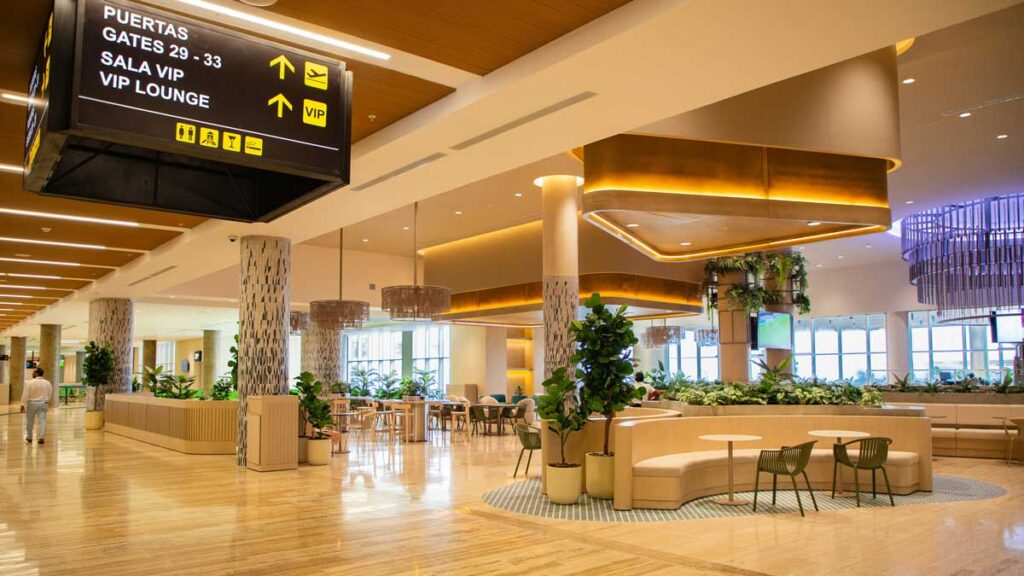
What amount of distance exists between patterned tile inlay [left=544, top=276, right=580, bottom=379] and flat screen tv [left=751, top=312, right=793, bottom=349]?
551 centimetres

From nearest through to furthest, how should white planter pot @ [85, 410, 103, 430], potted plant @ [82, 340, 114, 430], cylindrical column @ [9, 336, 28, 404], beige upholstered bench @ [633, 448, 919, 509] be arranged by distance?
beige upholstered bench @ [633, 448, 919, 509] < potted plant @ [82, 340, 114, 430] < white planter pot @ [85, 410, 103, 430] < cylindrical column @ [9, 336, 28, 404]

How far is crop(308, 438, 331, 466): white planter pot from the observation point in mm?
11023

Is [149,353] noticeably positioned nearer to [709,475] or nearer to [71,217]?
[71,217]

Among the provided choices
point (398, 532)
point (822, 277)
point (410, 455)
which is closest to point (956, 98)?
point (398, 532)

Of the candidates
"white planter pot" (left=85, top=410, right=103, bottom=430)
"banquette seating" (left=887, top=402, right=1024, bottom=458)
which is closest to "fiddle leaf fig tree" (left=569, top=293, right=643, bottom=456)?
"banquette seating" (left=887, top=402, right=1024, bottom=458)

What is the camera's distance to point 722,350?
47.6 feet

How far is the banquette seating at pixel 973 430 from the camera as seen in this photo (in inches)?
462

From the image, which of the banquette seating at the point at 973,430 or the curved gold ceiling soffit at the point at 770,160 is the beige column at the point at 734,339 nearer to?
the banquette seating at the point at 973,430

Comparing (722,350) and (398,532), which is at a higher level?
(722,350)

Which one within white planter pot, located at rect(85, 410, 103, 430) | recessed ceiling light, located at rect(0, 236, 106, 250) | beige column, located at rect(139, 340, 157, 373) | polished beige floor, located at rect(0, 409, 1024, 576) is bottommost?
white planter pot, located at rect(85, 410, 103, 430)

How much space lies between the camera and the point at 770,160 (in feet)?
28.5

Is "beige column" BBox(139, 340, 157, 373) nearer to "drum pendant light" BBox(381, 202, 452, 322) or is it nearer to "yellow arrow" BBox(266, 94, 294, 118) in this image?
"drum pendant light" BBox(381, 202, 452, 322)

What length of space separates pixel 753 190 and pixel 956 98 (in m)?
2.61

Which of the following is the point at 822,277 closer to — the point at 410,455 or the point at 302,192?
the point at 410,455
